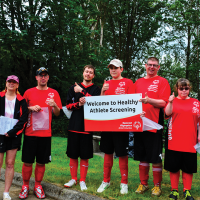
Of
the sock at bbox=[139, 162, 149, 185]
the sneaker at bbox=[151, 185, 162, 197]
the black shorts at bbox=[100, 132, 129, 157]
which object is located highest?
the black shorts at bbox=[100, 132, 129, 157]

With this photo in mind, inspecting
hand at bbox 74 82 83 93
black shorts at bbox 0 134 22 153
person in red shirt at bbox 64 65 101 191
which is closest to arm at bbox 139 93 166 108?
person in red shirt at bbox 64 65 101 191

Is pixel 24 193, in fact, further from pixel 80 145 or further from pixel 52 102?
pixel 52 102

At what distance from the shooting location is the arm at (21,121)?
13.5ft

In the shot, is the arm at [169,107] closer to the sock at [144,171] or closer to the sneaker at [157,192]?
the sock at [144,171]

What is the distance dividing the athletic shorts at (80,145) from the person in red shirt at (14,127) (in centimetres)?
96

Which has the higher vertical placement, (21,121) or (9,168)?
(21,121)

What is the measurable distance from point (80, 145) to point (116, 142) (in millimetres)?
713

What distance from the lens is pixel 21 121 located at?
4.26 metres

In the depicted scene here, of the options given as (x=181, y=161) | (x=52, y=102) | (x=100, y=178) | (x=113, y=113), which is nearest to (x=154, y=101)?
(x=113, y=113)

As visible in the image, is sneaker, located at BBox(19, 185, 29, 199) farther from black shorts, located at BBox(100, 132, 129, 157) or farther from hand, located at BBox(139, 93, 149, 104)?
hand, located at BBox(139, 93, 149, 104)

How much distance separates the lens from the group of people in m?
4.11

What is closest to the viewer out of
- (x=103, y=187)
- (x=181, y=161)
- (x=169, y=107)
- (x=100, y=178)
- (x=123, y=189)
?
(x=169, y=107)

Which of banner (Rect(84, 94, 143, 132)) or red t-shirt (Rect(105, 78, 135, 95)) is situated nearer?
banner (Rect(84, 94, 143, 132))

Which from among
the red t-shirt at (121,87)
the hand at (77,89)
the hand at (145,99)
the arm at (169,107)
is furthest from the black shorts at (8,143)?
the arm at (169,107)
